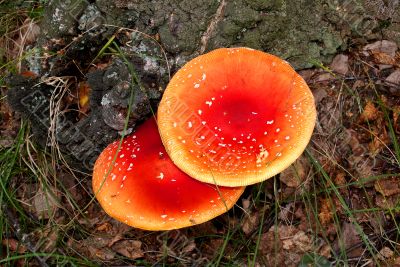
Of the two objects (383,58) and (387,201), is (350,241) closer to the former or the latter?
(387,201)

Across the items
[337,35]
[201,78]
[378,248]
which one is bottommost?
[378,248]

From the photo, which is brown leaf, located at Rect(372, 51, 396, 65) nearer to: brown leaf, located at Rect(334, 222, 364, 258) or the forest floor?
the forest floor

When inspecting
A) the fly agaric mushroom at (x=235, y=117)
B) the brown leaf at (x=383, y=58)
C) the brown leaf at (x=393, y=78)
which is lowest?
the brown leaf at (x=393, y=78)

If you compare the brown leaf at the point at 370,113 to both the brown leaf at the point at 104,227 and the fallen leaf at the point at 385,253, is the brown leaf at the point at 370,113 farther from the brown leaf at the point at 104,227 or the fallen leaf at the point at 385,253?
the brown leaf at the point at 104,227

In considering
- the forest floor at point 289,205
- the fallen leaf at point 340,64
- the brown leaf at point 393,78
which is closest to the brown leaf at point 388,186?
the forest floor at point 289,205

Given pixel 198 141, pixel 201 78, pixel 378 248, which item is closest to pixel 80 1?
pixel 201 78

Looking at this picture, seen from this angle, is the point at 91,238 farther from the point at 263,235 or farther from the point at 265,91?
the point at 265,91
